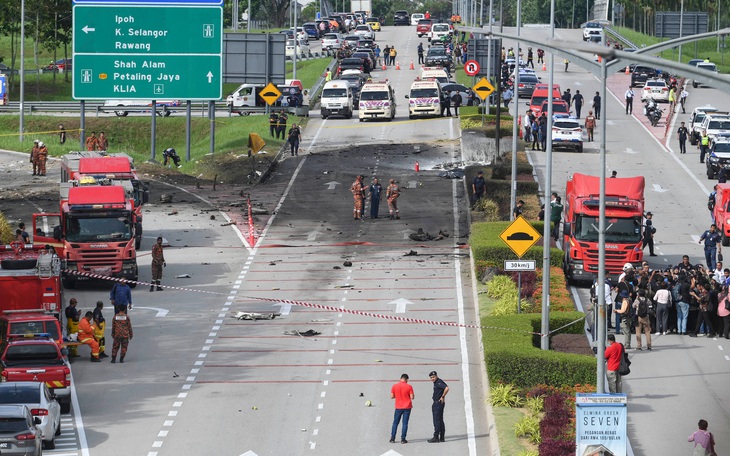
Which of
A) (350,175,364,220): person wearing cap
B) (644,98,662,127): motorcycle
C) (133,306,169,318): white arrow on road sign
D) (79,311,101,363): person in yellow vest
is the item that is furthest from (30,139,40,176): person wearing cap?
(644,98,662,127): motorcycle

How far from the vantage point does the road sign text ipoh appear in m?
60.9

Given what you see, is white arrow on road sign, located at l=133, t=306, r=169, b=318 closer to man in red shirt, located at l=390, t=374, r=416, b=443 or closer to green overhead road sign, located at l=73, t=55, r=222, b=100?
man in red shirt, located at l=390, t=374, r=416, b=443

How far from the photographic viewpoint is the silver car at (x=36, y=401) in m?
26.1

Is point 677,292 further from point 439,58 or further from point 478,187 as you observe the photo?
point 439,58

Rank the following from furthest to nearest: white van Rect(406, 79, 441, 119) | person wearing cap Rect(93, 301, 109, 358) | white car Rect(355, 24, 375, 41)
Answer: white car Rect(355, 24, 375, 41)
white van Rect(406, 79, 441, 119)
person wearing cap Rect(93, 301, 109, 358)

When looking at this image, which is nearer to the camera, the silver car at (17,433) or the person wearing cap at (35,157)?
the silver car at (17,433)

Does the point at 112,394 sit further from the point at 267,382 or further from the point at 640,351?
the point at 640,351

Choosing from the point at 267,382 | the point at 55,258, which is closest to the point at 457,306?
the point at 267,382

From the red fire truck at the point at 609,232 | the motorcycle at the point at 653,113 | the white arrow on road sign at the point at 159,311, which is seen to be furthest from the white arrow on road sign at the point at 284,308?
the motorcycle at the point at 653,113

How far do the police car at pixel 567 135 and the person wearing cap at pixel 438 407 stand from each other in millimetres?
42120

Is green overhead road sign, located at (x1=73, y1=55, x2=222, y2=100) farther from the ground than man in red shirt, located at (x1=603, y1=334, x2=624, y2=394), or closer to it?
farther from the ground

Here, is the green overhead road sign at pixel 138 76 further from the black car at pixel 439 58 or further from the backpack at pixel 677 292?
the black car at pixel 439 58

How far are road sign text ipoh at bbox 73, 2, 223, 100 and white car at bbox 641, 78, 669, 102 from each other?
36677 mm

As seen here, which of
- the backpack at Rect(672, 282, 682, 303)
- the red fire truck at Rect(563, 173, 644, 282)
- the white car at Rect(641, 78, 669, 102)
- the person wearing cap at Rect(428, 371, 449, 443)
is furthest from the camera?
the white car at Rect(641, 78, 669, 102)
